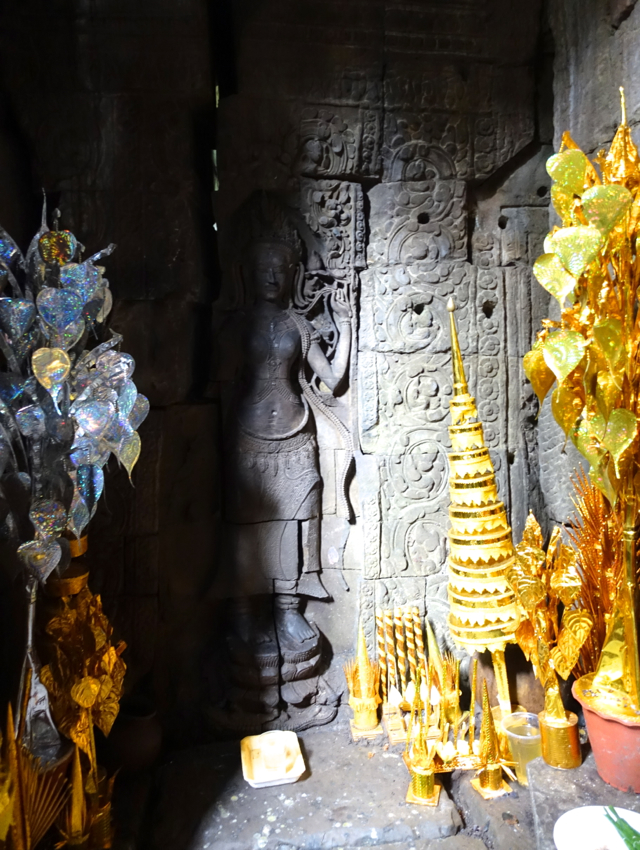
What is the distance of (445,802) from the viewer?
240 cm

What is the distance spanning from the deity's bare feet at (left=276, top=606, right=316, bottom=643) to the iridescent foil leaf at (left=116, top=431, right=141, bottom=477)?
1.43 metres

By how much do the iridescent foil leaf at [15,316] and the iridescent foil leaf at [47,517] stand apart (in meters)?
0.53

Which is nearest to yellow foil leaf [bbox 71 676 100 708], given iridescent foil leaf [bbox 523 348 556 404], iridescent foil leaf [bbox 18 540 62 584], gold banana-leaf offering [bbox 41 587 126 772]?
gold banana-leaf offering [bbox 41 587 126 772]

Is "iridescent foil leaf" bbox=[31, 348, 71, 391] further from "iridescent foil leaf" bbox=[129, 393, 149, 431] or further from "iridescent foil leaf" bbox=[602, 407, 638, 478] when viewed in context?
"iridescent foil leaf" bbox=[602, 407, 638, 478]

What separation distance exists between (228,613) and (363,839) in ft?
3.97

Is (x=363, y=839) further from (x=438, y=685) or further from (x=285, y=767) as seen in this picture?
(x=438, y=685)

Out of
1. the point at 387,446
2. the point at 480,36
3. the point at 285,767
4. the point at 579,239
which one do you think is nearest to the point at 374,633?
the point at 285,767

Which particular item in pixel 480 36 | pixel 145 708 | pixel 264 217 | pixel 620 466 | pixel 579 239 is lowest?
pixel 145 708

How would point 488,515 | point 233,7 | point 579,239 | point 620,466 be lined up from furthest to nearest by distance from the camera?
point 233,7 → point 488,515 → point 620,466 → point 579,239

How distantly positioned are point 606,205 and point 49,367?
1683mm

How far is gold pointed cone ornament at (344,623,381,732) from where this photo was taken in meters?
2.85

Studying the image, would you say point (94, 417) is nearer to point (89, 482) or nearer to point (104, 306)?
point (89, 482)

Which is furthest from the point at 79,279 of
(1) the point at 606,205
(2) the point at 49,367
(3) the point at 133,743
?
(3) the point at 133,743

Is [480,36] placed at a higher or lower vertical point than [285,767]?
higher
